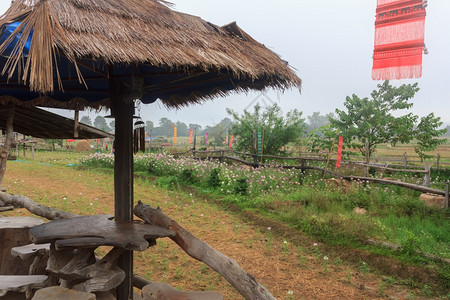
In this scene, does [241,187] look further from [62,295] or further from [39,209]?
[62,295]

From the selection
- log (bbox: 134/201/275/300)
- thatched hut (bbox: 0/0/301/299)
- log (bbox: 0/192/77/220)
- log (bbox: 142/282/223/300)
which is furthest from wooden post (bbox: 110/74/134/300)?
log (bbox: 0/192/77/220)

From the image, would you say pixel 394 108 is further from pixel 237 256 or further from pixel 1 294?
pixel 1 294

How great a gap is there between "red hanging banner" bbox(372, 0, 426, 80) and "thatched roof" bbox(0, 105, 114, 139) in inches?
183

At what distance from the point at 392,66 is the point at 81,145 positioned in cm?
3029

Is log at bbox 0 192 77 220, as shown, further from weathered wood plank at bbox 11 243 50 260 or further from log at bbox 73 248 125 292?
log at bbox 73 248 125 292

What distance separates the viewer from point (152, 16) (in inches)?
114

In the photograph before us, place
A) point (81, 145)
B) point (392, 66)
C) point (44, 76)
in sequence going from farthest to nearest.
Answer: point (81, 145), point (392, 66), point (44, 76)

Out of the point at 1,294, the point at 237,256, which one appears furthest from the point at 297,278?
the point at 1,294

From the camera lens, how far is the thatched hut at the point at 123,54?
2.10m

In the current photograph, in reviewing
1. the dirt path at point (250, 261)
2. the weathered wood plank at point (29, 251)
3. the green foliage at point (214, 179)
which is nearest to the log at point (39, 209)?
the weathered wood plank at point (29, 251)

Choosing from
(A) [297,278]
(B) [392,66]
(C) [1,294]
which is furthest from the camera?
(B) [392,66]

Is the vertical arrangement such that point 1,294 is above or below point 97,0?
below

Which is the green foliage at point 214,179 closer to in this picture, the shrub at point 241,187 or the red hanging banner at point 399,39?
the shrub at point 241,187

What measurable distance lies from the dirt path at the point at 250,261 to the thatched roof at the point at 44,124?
1996mm
